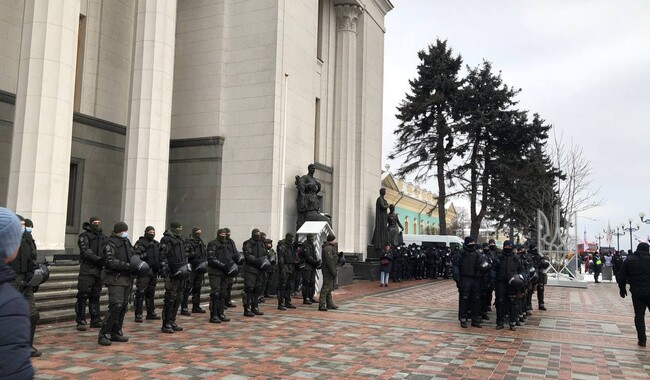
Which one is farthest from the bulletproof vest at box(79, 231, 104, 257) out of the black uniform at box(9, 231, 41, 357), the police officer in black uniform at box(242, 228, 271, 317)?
the police officer in black uniform at box(242, 228, 271, 317)

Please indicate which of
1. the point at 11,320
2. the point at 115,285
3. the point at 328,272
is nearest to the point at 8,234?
the point at 11,320

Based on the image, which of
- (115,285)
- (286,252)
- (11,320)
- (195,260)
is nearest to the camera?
(11,320)

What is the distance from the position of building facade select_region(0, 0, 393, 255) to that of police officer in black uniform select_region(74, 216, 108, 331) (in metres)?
3.19

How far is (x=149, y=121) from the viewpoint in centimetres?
1469

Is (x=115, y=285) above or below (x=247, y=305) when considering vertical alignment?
above

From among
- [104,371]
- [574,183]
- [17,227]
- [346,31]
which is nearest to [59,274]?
[104,371]

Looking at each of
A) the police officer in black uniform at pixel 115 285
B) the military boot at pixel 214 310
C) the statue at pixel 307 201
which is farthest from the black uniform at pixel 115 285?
the statue at pixel 307 201

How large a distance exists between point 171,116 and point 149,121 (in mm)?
5112

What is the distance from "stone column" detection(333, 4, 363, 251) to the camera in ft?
81.9

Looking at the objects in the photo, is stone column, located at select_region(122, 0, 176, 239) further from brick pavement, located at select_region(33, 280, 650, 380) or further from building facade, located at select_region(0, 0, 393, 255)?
brick pavement, located at select_region(33, 280, 650, 380)

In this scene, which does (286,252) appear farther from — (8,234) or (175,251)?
(8,234)

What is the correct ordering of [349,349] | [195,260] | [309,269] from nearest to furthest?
[349,349] → [195,260] → [309,269]

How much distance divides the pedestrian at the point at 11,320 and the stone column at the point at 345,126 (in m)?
22.7

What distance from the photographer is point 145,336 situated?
896cm
